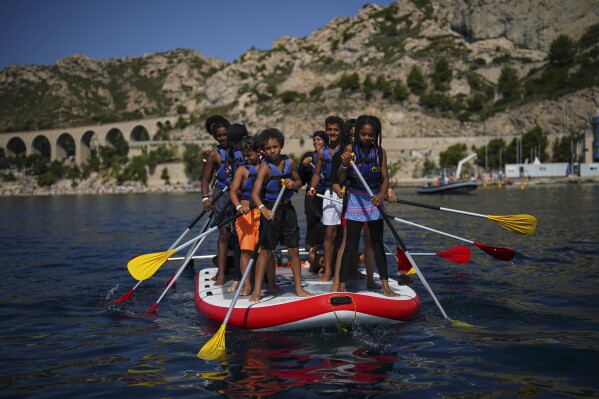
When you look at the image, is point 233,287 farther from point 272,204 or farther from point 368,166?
point 368,166

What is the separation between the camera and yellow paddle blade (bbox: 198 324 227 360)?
6.46 meters

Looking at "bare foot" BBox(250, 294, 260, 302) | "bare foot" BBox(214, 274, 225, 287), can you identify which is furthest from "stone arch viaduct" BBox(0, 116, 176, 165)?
"bare foot" BBox(250, 294, 260, 302)

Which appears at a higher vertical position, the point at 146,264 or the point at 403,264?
the point at 146,264

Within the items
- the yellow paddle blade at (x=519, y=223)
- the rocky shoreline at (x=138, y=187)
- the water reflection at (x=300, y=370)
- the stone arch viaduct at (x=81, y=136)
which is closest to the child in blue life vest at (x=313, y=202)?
the water reflection at (x=300, y=370)

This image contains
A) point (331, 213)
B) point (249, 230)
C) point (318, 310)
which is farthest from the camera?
point (331, 213)

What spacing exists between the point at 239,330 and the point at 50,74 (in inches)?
7861

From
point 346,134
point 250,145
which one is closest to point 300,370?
point 250,145

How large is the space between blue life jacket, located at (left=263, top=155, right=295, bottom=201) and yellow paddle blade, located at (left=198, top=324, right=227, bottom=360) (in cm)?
204

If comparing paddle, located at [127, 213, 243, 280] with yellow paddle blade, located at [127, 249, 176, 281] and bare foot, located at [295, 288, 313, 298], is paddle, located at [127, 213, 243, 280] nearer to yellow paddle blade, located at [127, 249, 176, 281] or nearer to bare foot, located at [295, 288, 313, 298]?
yellow paddle blade, located at [127, 249, 176, 281]

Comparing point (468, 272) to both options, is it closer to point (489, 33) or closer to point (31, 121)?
point (489, 33)

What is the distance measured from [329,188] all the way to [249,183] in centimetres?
136

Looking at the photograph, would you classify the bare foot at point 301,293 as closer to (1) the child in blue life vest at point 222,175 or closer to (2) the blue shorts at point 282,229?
(2) the blue shorts at point 282,229

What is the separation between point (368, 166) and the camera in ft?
25.2

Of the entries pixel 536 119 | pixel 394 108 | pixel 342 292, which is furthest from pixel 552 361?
pixel 394 108
